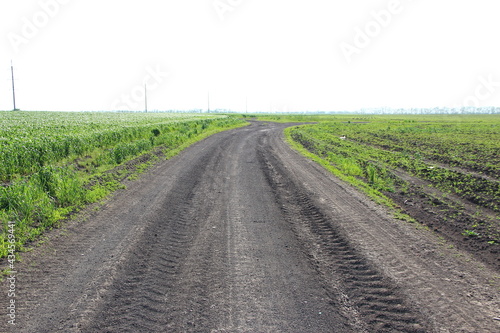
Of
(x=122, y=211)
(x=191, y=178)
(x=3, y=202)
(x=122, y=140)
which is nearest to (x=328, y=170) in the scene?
(x=191, y=178)

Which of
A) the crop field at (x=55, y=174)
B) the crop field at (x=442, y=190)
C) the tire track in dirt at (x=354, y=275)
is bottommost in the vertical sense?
the tire track in dirt at (x=354, y=275)

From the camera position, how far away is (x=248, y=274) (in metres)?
4.75

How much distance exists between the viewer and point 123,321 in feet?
11.7

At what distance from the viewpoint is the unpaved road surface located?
365 centimetres

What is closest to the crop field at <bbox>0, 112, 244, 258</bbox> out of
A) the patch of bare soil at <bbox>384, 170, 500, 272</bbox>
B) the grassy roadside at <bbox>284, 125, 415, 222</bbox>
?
the grassy roadside at <bbox>284, 125, 415, 222</bbox>

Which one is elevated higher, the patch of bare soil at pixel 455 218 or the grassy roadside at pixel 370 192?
the grassy roadside at pixel 370 192

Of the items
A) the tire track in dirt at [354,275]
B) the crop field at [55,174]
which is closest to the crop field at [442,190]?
the tire track in dirt at [354,275]

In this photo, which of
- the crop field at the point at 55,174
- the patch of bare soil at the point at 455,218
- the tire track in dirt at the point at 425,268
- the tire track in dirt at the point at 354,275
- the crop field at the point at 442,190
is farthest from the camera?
the crop field at the point at 442,190

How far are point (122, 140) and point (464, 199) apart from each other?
19.6 metres

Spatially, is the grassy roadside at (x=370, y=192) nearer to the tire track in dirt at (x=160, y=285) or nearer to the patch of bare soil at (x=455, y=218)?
the patch of bare soil at (x=455, y=218)

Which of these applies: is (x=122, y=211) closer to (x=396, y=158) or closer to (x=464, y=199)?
(x=464, y=199)

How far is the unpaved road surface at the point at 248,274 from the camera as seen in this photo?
3.65m

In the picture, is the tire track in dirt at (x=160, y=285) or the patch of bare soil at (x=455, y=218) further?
the patch of bare soil at (x=455, y=218)

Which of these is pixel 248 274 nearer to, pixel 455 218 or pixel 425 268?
pixel 425 268
